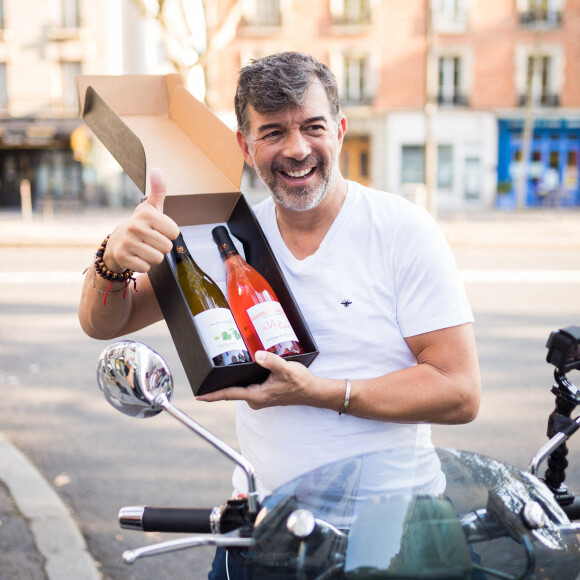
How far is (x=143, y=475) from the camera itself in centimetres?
412

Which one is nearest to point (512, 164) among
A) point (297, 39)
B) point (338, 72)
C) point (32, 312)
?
point (338, 72)

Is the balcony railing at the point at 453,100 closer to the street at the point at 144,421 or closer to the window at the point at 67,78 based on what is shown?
the window at the point at 67,78

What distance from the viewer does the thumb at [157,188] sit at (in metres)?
1.39

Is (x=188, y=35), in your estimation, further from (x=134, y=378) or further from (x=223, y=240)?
(x=134, y=378)

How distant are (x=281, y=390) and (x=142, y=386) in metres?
0.31

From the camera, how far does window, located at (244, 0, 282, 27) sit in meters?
26.8


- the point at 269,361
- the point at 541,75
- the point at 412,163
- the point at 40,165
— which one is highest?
the point at 541,75

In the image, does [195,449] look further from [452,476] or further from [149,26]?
[149,26]

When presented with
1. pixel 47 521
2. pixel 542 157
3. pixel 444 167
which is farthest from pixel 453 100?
pixel 47 521

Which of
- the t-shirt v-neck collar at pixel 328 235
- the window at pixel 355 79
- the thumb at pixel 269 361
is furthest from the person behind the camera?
the window at pixel 355 79

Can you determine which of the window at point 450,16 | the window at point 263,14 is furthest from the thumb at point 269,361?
the window at point 263,14

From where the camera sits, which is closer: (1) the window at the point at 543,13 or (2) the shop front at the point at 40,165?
(1) the window at the point at 543,13

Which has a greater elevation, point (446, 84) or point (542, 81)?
point (542, 81)

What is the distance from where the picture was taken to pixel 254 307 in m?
1.51
